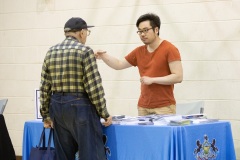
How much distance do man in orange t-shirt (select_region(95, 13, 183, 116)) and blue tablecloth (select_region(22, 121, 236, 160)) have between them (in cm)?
48

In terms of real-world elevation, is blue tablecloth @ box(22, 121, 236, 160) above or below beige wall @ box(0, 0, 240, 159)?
below

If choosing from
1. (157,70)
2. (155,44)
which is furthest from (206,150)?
(155,44)

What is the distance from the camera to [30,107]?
530 cm

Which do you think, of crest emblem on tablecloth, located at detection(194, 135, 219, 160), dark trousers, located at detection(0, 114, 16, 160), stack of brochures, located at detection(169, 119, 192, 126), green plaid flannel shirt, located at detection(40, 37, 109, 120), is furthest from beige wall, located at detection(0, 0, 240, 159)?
green plaid flannel shirt, located at detection(40, 37, 109, 120)

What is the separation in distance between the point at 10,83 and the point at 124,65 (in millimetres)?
2006

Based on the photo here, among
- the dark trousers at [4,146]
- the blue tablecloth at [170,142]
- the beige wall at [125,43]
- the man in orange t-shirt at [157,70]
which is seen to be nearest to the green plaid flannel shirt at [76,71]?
the blue tablecloth at [170,142]

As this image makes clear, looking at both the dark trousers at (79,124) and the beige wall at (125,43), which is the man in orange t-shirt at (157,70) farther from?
the beige wall at (125,43)

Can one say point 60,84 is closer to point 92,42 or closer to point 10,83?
point 92,42

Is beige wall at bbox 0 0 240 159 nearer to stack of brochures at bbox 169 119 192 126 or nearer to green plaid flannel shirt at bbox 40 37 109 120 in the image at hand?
stack of brochures at bbox 169 119 192 126

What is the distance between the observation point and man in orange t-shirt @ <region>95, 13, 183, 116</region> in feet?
11.1

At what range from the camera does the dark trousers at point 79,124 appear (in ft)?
9.25

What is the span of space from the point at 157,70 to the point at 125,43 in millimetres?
1435

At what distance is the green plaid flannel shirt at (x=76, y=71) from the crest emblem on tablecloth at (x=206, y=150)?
0.59 m

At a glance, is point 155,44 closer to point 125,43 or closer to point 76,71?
point 76,71
